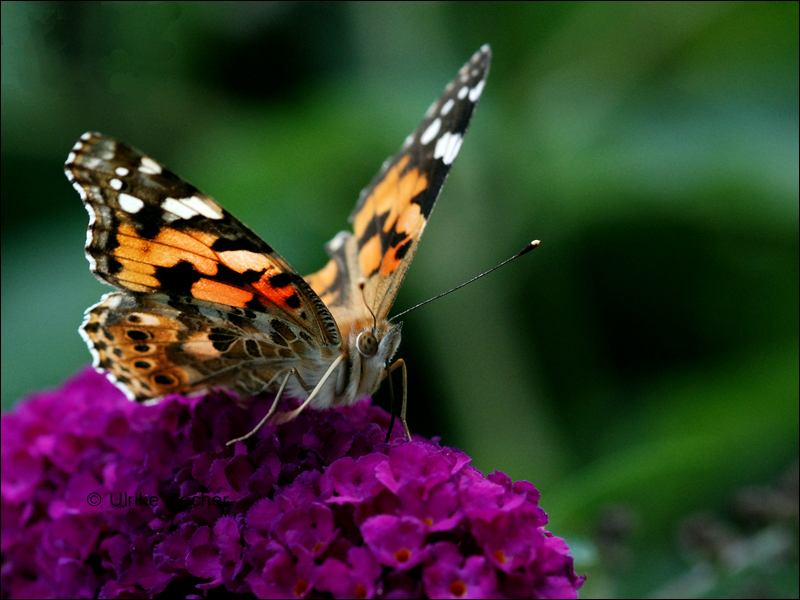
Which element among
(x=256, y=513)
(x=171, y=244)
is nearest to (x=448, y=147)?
(x=171, y=244)

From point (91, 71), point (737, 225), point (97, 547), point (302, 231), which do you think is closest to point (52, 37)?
point (91, 71)

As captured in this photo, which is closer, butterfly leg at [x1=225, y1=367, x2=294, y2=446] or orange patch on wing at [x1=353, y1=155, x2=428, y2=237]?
butterfly leg at [x1=225, y1=367, x2=294, y2=446]

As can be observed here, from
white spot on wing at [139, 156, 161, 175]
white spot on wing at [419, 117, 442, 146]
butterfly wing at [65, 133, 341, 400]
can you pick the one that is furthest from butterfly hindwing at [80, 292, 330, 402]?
white spot on wing at [419, 117, 442, 146]

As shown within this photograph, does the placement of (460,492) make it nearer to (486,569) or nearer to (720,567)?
(486,569)

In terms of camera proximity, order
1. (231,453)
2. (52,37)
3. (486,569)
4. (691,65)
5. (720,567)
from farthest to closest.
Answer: (52,37)
(691,65)
(720,567)
(231,453)
(486,569)

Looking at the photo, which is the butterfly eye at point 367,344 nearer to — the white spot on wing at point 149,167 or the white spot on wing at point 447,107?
the white spot on wing at point 149,167

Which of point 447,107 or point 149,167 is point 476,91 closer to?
point 447,107

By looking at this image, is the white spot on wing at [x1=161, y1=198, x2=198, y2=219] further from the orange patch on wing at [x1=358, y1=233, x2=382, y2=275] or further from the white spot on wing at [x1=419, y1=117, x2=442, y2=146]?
the white spot on wing at [x1=419, y1=117, x2=442, y2=146]
